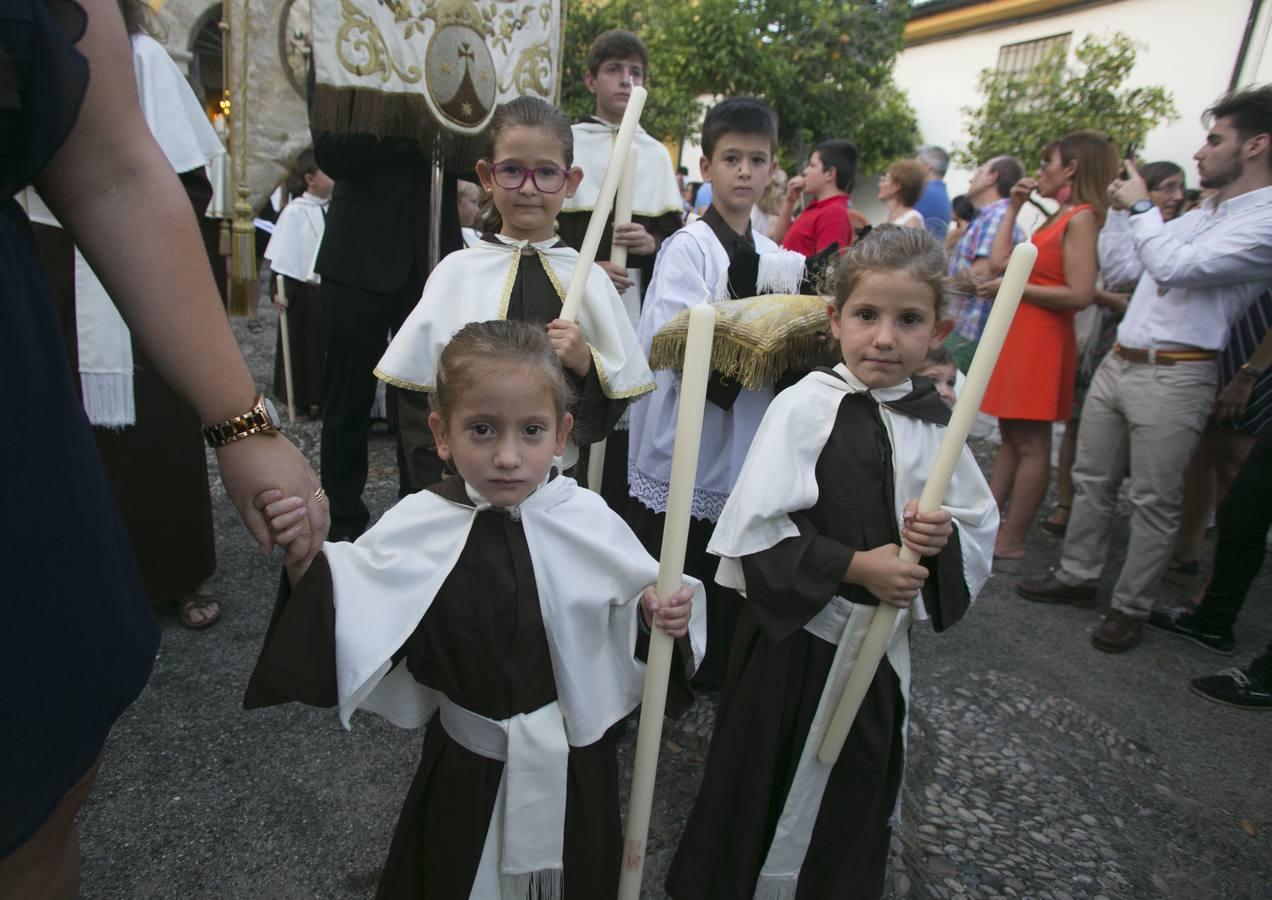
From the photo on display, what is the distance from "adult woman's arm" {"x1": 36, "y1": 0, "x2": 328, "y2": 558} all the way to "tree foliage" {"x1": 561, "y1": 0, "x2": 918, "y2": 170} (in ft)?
47.8

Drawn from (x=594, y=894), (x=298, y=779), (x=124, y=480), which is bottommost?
(x=298, y=779)

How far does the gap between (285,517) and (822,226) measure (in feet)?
12.5

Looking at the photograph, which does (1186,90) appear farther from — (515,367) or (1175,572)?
(515,367)

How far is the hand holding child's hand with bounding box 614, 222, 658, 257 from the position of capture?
2588 millimetres

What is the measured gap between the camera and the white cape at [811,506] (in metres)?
1.69

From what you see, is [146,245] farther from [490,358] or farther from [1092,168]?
[1092,168]

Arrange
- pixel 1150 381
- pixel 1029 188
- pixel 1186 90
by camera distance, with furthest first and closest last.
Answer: pixel 1186 90, pixel 1029 188, pixel 1150 381

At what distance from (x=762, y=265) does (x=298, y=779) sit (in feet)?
7.29

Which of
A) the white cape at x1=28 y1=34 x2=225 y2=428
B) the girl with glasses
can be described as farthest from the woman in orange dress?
the white cape at x1=28 y1=34 x2=225 y2=428

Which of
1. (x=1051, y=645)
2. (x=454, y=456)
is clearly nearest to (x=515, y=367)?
(x=454, y=456)

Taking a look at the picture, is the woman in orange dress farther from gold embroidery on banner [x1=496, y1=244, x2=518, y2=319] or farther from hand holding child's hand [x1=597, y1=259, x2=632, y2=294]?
gold embroidery on banner [x1=496, y1=244, x2=518, y2=319]

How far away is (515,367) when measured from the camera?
1403mm

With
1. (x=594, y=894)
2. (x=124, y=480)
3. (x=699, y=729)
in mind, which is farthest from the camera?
(x=124, y=480)

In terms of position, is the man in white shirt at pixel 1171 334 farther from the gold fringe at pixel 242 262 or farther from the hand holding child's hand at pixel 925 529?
the gold fringe at pixel 242 262
